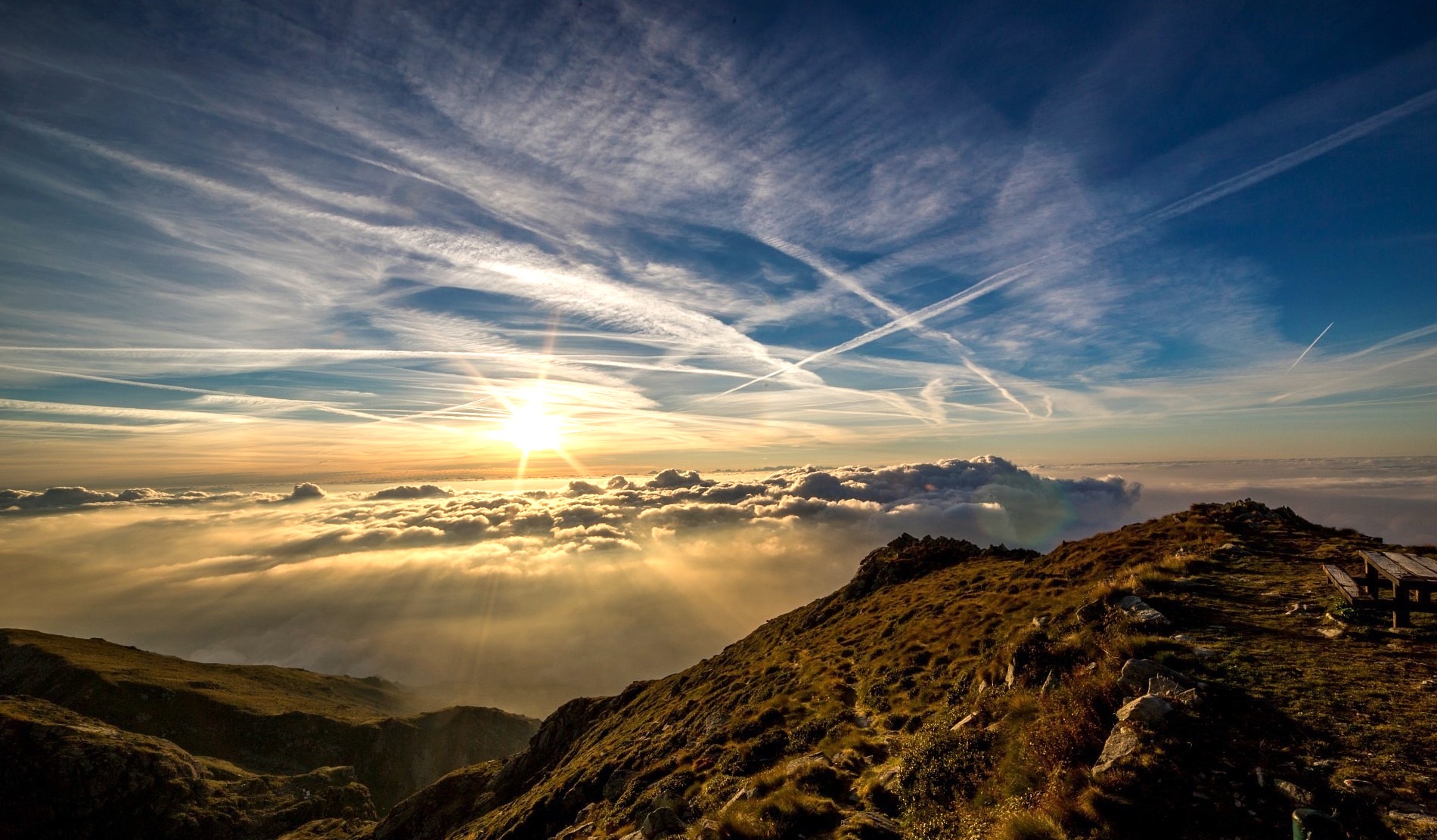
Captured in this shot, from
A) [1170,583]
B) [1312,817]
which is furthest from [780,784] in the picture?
[1170,583]

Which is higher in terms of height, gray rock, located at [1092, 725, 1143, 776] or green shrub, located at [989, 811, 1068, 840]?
gray rock, located at [1092, 725, 1143, 776]

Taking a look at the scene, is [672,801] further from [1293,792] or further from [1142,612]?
[1293,792]

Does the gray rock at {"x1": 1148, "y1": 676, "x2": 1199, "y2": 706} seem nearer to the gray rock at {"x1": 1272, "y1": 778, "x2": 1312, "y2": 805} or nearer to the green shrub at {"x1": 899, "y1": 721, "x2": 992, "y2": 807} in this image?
the gray rock at {"x1": 1272, "y1": 778, "x2": 1312, "y2": 805}

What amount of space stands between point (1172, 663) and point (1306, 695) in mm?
2098

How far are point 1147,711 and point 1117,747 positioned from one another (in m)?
1.00

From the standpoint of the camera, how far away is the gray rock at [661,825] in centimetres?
1716

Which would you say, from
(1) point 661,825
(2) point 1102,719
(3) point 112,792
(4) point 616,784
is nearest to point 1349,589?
(2) point 1102,719

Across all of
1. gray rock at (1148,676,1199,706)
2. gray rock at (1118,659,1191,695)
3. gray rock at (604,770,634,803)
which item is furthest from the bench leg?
gray rock at (604,770,634,803)

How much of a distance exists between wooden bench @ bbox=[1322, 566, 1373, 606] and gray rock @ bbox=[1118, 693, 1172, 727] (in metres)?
8.76

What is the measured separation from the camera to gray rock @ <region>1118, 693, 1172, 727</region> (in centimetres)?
958

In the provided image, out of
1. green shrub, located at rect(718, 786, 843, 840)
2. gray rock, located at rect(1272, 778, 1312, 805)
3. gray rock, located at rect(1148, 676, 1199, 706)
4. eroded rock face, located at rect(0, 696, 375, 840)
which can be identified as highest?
gray rock, located at rect(1148, 676, 1199, 706)

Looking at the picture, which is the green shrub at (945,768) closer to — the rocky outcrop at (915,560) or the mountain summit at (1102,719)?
the mountain summit at (1102,719)

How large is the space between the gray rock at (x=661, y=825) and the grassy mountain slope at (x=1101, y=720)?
0.09 metres

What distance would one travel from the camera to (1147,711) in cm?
970
